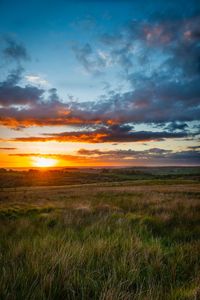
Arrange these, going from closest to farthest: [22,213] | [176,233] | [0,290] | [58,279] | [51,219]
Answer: [0,290] → [58,279] → [176,233] → [51,219] → [22,213]

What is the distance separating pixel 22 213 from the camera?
12.9 metres

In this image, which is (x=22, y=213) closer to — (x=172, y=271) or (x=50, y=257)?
(x=50, y=257)

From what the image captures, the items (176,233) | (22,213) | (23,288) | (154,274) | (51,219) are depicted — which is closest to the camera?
(23,288)

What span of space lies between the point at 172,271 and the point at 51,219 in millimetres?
6553

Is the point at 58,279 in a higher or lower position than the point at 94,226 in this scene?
higher

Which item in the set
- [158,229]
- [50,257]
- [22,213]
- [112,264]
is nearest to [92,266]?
[112,264]

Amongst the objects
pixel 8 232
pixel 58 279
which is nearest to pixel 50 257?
pixel 58 279

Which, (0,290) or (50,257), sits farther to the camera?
(50,257)

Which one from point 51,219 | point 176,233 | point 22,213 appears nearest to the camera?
point 176,233

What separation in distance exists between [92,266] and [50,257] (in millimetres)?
715

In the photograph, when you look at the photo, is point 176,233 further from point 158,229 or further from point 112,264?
point 112,264

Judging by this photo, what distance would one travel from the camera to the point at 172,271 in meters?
3.93

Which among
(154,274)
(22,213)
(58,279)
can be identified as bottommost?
(22,213)

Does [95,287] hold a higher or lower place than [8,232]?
higher
